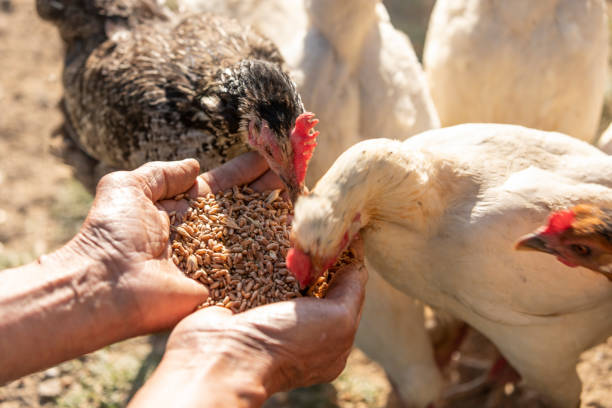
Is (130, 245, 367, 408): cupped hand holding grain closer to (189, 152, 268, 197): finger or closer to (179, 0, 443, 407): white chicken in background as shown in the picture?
(189, 152, 268, 197): finger

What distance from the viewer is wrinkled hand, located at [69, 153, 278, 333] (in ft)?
6.15

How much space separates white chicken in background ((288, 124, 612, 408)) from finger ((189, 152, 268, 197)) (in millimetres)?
555

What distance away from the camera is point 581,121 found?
9.62 ft

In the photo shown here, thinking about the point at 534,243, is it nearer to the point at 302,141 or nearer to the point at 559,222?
the point at 559,222

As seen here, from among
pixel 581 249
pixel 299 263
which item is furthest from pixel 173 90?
pixel 581 249

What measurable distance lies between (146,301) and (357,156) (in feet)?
2.75

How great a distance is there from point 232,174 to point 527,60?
154cm

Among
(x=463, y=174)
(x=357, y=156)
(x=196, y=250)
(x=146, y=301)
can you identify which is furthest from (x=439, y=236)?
(x=146, y=301)

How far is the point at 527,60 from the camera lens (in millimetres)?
2758

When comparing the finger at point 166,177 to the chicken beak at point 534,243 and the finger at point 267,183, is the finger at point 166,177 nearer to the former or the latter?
the finger at point 267,183

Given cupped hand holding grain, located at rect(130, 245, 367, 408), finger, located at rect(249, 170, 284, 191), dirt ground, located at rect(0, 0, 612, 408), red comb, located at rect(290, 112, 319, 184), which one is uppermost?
red comb, located at rect(290, 112, 319, 184)

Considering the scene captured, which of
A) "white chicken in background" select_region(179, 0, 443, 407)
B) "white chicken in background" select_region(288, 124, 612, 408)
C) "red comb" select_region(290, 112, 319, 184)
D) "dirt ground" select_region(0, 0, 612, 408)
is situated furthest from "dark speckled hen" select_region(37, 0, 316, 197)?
"dirt ground" select_region(0, 0, 612, 408)

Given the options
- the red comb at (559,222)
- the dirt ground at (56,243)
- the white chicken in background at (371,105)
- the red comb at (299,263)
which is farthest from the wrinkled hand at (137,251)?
the dirt ground at (56,243)

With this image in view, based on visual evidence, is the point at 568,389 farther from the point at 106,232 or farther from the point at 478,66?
the point at 106,232
